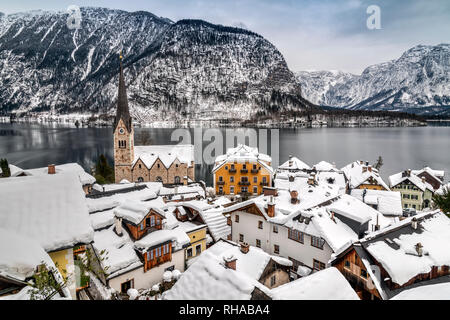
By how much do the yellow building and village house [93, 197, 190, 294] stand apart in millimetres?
21073

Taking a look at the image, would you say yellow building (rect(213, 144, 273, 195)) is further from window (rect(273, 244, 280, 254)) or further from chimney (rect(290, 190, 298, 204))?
window (rect(273, 244, 280, 254))

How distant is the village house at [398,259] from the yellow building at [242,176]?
2380 cm

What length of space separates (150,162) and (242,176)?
677 inches

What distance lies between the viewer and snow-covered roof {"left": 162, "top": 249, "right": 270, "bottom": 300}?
688 centimetres

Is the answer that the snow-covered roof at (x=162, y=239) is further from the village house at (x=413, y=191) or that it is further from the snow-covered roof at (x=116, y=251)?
the village house at (x=413, y=191)

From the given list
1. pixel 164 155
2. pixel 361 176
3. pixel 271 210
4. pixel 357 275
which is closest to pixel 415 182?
pixel 361 176

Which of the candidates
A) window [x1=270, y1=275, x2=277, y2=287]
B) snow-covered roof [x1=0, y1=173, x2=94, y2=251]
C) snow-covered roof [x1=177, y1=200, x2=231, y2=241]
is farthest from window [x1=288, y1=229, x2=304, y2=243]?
snow-covered roof [x1=0, y1=173, x2=94, y2=251]

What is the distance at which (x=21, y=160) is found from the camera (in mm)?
67000

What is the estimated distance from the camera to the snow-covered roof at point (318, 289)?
6.65m

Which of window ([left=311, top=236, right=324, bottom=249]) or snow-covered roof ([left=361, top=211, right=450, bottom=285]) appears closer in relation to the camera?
snow-covered roof ([left=361, top=211, right=450, bottom=285])

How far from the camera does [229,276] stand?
24.2 ft

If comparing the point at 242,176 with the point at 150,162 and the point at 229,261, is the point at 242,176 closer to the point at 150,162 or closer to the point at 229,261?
the point at 150,162

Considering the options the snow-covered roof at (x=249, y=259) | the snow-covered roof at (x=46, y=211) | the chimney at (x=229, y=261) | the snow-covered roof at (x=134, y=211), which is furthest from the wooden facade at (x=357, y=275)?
the snow-covered roof at (x=46, y=211)
